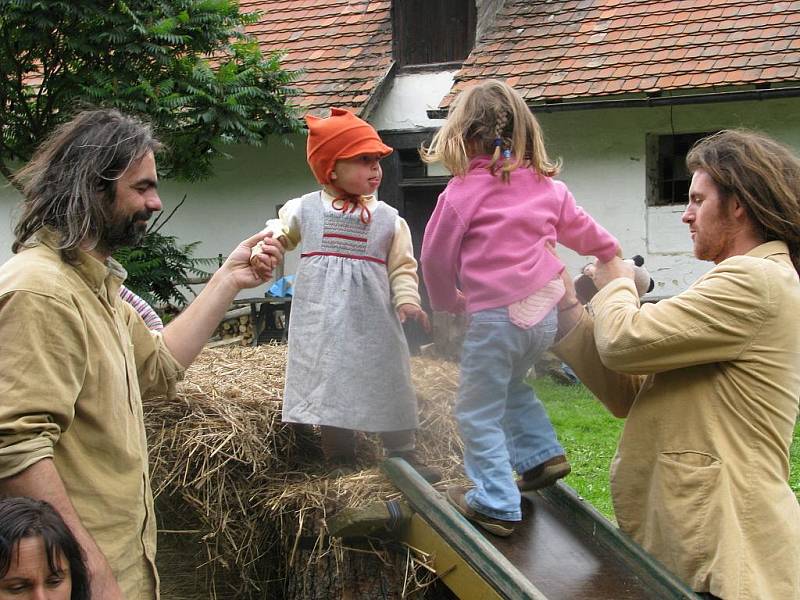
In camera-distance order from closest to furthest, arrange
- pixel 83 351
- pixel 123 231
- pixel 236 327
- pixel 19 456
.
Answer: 1. pixel 19 456
2. pixel 83 351
3. pixel 123 231
4. pixel 236 327

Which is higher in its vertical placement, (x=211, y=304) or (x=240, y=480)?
(x=211, y=304)

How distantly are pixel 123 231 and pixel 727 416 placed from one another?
167 cm

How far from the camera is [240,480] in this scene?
3.85 metres

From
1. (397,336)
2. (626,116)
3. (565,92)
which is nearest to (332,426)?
(397,336)

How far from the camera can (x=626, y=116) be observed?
10.2m

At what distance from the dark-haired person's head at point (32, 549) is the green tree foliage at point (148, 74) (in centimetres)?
720

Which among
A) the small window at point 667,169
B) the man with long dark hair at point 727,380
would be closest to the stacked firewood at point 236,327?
the small window at point 667,169

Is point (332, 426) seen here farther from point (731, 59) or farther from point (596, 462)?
Answer: point (731, 59)

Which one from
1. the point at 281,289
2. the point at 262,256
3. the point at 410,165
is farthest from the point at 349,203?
the point at 410,165

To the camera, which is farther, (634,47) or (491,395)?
(634,47)

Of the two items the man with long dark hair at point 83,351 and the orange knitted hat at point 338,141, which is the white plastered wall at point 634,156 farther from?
the man with long dark hair at point 83,351

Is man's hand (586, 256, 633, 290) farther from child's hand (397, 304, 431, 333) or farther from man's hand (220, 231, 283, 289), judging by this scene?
man's hand (220, 231, 283, 289)

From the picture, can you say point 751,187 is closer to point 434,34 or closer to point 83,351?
point 83,351

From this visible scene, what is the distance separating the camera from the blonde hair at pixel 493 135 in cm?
326
